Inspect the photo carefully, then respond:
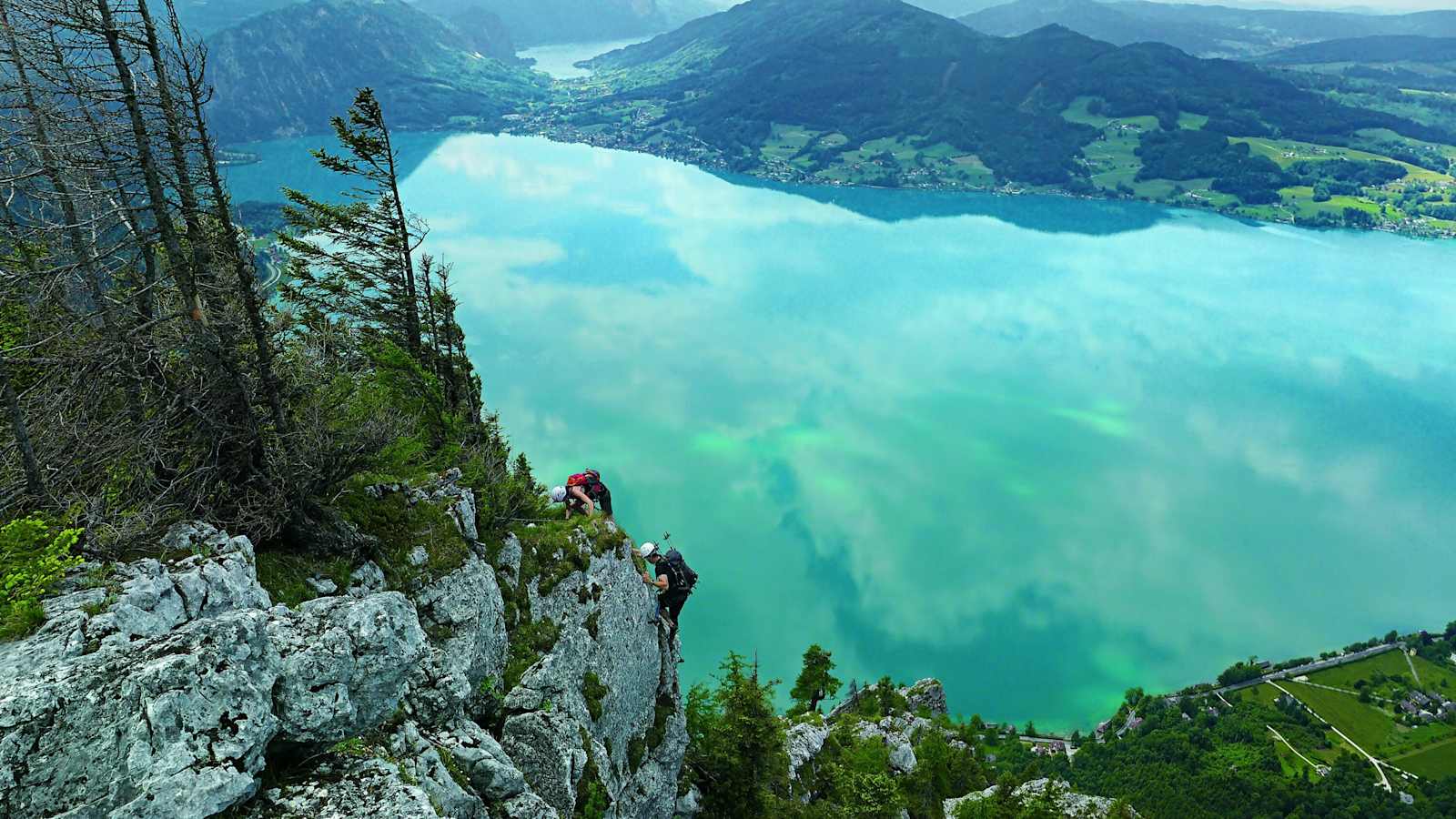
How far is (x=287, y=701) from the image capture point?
336 inches

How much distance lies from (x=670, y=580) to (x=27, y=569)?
1512 centimetres

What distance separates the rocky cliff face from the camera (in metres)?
7.03

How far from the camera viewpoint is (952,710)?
6397 centimetres

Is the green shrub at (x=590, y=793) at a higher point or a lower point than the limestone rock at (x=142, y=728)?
lower

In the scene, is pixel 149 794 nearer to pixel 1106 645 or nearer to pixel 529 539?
pixel 529 539

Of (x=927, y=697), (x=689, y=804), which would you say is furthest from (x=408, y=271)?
(x=927, y=697)

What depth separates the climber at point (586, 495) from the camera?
21.3m

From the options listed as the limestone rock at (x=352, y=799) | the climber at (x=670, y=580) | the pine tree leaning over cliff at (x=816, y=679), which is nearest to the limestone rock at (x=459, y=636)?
the limestone rock at (x=352, y=799)

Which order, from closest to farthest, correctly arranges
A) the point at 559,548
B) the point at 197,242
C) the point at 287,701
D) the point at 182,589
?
the point at 287,701, the point at 182,589, the point at 197,242, the point at 559,548

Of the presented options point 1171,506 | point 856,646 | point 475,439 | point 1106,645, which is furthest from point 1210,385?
point 475,439

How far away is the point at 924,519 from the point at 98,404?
258 ft

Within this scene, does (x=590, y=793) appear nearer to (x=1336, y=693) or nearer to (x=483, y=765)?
(x=483, y=765)

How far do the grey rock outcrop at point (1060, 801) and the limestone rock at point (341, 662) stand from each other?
29.6 metres

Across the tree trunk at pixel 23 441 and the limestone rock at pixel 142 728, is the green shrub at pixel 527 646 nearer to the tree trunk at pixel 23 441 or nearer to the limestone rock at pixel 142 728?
the limestone rock at pixel 142 728
